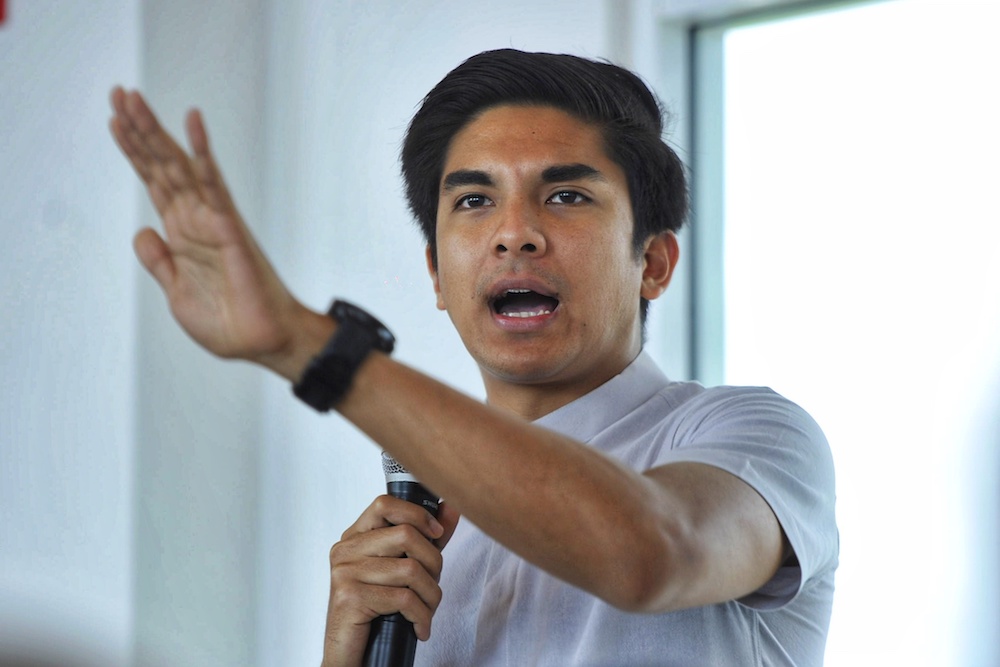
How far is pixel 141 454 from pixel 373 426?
184 centimetres

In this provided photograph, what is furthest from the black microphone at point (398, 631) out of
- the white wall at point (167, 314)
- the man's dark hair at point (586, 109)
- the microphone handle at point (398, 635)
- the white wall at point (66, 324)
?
the white wall at point (66, 324)

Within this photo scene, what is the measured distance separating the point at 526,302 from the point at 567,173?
189 millimetres

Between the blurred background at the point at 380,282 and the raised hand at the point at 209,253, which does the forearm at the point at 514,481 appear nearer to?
the raised hand at the point at 209,253

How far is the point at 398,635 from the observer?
125cm

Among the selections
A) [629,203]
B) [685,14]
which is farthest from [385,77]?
[629,203]

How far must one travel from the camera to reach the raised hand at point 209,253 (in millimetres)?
833

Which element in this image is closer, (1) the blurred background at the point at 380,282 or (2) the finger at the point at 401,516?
(2) the finger at the point at 401,516

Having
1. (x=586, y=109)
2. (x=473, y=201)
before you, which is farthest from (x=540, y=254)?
(x=586, y=109)

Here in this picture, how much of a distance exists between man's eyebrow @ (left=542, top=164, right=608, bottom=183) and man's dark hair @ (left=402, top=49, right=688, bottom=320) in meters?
0.09

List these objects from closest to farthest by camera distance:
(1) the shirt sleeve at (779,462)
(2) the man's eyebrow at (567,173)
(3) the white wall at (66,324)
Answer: (1) the shirt sleeve at (779,462) < (2) the man's eyebrow at (567,173) < (3) the white wall at (66,324)

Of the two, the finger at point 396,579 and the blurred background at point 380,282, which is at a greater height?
the blurred background at point 380,282

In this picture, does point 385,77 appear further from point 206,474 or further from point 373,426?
point 373,426

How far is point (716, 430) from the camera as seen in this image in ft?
3.77

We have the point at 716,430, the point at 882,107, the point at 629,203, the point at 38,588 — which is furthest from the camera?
the point at 882,107
